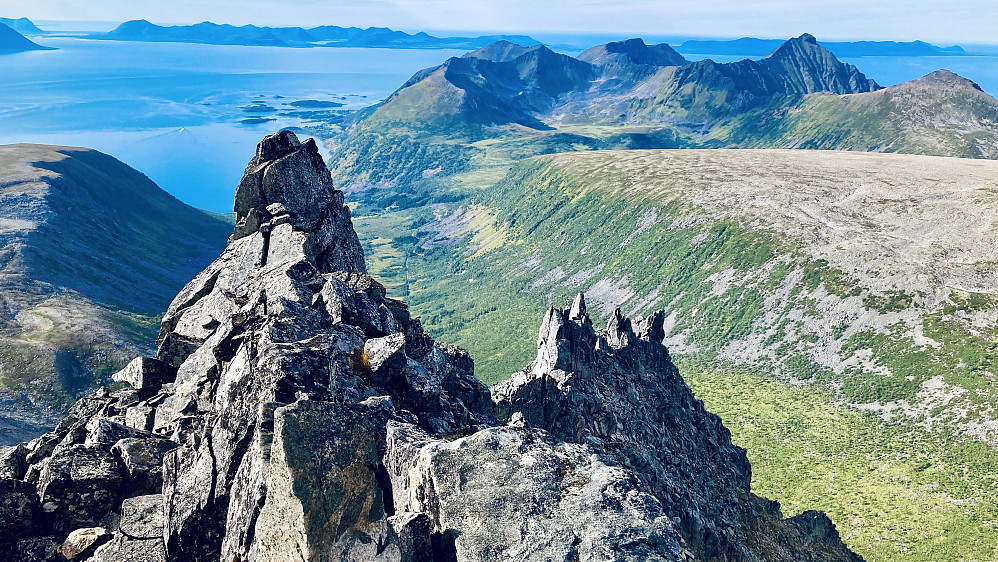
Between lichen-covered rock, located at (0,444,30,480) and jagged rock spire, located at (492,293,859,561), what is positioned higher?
lichen-covered rock, located at (0,444,30,480)

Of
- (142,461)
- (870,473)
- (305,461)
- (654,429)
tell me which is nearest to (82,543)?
(142,461)

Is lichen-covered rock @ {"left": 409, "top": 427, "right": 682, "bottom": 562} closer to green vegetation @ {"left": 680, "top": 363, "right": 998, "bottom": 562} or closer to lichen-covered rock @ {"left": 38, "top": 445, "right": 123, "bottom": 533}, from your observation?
lichen-covered rock @ {"left": 38, "top": 445, "right": 123, "bottom": 533}

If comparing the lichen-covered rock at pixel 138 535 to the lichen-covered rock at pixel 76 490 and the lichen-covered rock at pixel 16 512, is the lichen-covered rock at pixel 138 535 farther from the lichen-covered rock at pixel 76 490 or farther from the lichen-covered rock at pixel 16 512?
the lichen-covered rock at pixel 16 512

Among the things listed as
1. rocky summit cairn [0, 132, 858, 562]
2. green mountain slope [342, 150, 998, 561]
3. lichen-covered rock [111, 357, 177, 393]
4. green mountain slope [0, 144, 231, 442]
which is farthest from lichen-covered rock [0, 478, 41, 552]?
green mountain slope [0, 144, 231, 442]

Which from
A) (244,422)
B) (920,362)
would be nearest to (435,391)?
(244,422)

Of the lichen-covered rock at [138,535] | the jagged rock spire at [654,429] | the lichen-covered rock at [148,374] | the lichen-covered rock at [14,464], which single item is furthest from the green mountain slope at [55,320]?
the lichen-covered rock at [138,535]

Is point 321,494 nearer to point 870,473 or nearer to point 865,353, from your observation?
point 870,473

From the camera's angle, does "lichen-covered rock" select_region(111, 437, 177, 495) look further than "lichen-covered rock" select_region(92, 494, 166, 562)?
Yes

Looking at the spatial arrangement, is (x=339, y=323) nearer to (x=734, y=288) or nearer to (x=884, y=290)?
(x=884, y=290)
